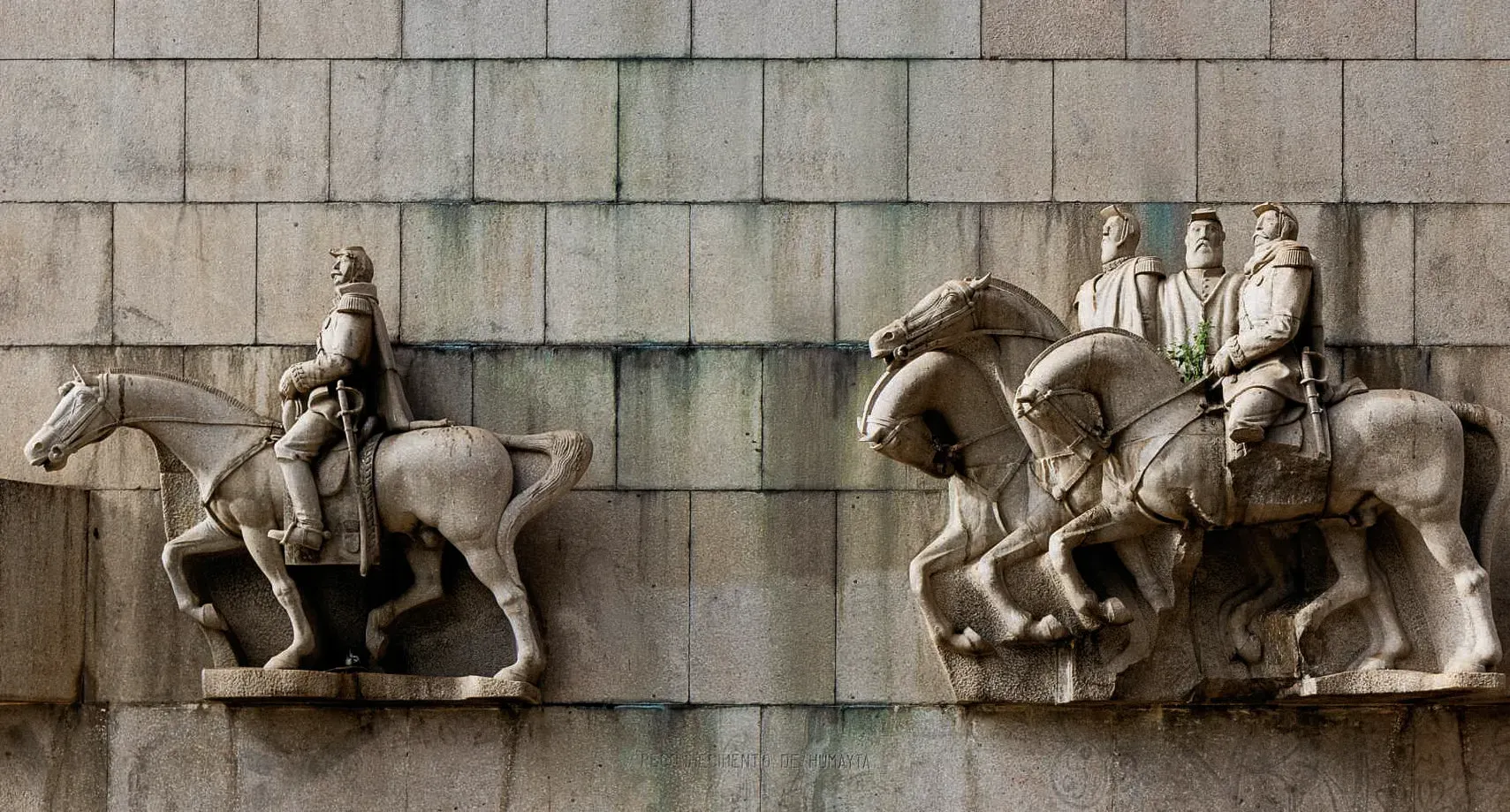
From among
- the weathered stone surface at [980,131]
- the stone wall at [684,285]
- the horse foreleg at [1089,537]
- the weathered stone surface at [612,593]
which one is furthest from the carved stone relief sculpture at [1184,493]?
the weathered stone surface at [612,593]

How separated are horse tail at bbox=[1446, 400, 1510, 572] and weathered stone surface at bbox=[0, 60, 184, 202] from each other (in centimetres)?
694

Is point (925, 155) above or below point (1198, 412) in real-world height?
above

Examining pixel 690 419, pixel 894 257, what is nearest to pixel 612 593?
pixel 690 419

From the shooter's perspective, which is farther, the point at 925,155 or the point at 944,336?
the point at 925,155

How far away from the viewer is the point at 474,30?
11.6 metres

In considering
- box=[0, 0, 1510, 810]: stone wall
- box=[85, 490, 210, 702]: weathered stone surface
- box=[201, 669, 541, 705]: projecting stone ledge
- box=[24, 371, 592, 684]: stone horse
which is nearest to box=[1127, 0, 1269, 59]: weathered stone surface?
box=[0, 0, 1510, 810]: stone wall

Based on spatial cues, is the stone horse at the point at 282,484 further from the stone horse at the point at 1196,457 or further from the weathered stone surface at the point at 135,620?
the stone horse at the point at 1196,457

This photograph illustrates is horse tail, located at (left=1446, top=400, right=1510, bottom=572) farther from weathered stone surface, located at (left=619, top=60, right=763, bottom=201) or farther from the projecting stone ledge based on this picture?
the projecting stone ledge

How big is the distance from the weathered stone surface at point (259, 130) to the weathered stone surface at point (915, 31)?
2.90m

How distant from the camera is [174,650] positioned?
443 inches

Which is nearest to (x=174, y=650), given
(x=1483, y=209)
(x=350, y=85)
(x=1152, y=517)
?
(x=350, y=85)

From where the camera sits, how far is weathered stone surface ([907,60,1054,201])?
452 inches

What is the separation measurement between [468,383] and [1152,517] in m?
3.67

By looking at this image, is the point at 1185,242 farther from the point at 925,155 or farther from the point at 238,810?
the point at 238,810
